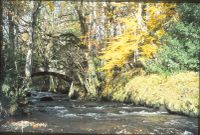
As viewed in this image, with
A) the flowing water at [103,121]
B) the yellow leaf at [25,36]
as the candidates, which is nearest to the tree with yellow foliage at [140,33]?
the flowing water at [103,121]

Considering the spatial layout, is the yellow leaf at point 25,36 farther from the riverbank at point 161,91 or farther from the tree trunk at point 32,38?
the riverbank at point 161,91

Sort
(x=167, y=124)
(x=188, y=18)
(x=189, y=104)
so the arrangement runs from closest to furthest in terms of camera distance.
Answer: (x=167, y=124), (x=189, y=104), (x=188, y=18)

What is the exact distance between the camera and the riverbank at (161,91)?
701cm

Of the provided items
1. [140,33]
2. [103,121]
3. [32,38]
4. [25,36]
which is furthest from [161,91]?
[25,36]

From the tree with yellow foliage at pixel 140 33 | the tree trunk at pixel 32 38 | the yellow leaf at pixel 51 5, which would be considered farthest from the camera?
the yellow leaf at pixel 51 5

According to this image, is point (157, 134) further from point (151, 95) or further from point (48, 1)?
point (48, 1)

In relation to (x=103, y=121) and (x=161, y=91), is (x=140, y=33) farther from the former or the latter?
(x=103, y=121)

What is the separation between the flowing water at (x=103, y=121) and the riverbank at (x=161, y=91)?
0.71 feet

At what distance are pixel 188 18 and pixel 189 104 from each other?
68.9 inches

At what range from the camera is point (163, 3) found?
27.9 ft

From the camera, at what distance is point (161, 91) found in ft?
26.2

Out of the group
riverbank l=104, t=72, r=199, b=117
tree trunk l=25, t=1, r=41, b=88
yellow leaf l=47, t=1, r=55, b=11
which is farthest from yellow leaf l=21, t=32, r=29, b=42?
riverbank l=104, t=72, r=199, b=117

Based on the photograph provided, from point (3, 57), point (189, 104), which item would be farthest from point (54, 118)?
Result: point (189, 104)

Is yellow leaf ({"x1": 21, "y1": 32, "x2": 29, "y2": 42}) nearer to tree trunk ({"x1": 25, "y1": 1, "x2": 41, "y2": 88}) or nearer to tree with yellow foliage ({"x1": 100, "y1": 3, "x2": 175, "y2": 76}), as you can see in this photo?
tree trunk ({"x1": 25, "y1": 1, "x2": 41, "y2": 88})
